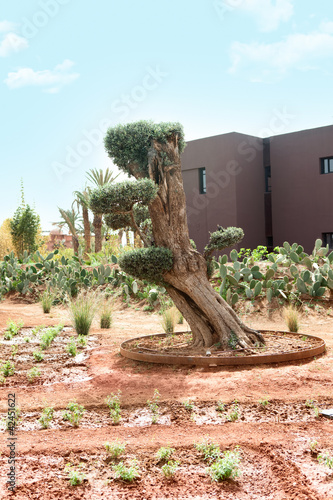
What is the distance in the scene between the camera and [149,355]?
19.7 feet

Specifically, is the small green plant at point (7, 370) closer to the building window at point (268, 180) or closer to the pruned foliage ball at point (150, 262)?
the pruned foliage ball at point (150, 262)

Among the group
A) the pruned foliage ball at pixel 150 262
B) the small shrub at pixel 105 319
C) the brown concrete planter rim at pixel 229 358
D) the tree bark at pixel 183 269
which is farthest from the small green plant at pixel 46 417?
the small shrub at pixel 105 319

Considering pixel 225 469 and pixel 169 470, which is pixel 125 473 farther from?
pixel 225 469

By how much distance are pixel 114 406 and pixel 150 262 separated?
2.15 metres

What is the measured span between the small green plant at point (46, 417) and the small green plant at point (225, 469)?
5.23ft

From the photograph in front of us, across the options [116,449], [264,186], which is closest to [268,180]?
[264,186]

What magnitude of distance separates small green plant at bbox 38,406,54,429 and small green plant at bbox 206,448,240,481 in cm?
159

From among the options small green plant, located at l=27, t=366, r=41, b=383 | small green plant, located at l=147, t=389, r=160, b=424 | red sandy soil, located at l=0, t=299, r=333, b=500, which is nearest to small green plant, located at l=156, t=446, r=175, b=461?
red sandy soil, located at l=0, t=299, r=333, b=500

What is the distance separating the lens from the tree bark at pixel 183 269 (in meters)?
6.32

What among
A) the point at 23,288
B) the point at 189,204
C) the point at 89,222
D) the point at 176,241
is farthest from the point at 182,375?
the point at 89,222

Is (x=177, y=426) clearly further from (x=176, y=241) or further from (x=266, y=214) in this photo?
(x=266, y=214)

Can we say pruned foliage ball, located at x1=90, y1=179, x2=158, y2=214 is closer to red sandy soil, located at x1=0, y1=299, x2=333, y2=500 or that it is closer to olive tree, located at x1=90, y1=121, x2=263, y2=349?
olive tree, located at x1=90, y1=121, x2=263, y2=349

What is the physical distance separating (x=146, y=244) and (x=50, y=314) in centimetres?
609

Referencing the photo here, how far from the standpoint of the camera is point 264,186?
22375 mm
